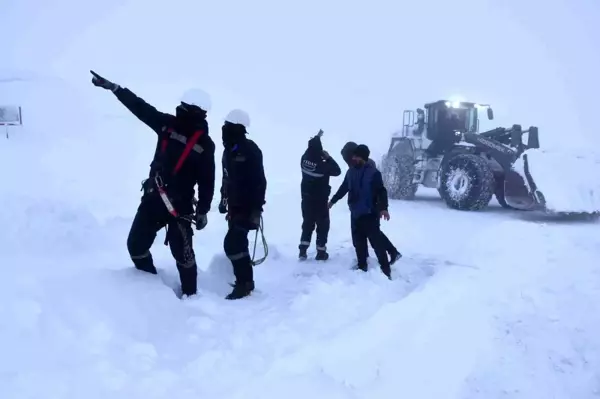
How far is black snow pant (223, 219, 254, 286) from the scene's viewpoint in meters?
4.73

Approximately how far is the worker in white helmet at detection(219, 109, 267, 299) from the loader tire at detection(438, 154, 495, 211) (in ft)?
22.5

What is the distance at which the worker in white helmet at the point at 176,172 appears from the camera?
4160 mm

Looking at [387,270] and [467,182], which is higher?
[467,182]

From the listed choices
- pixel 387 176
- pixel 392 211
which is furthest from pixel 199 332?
pixel 387 176

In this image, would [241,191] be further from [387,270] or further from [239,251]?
[387,270]

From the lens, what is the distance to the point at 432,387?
3039 millimetres

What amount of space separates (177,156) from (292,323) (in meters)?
1.62

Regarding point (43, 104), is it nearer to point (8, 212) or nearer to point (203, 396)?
point (8, 212)

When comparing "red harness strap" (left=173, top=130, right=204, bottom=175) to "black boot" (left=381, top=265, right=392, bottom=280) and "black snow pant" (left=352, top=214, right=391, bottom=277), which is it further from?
"black boot" (left=381, top=265, right=392, bottom=280)

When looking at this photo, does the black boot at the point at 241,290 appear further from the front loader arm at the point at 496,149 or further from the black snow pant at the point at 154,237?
the front loader arm at the point at 496,149

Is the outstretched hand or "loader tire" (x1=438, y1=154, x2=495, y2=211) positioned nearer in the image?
the outstretched hand

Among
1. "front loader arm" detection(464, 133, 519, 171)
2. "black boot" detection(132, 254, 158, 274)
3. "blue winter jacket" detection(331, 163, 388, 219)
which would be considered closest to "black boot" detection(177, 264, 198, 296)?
"black boot" detection(132, 254, 158, 274)

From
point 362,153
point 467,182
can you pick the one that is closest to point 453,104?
point 467,182

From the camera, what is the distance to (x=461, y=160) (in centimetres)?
1093
